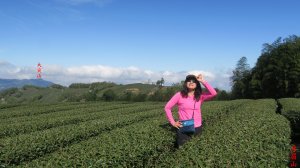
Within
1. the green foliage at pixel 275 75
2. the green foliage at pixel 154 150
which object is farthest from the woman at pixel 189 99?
the green foliage at pixel 275 75

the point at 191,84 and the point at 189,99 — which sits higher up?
the point at 191,84

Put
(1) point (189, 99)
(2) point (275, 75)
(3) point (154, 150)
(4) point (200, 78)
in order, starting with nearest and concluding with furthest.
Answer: (4) point (200, 78) < (1) point (189, 99) < (3) point (154, 150) < (2) point (275, 75)

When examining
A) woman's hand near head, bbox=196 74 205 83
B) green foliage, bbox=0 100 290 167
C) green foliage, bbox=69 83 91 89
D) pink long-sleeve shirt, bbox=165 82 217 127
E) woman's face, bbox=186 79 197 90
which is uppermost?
green foliage, bbox=69 83 91 89

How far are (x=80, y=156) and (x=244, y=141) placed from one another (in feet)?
11.9

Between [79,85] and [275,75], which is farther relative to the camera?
[79,85]

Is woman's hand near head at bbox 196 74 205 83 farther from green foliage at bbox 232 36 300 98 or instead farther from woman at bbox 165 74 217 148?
green foliage at bbox 232 36 300 98

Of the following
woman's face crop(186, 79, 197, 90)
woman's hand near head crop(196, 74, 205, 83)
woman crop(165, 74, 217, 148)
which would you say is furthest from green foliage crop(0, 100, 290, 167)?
woman's hand near head crop(196, 74, 205, 83)

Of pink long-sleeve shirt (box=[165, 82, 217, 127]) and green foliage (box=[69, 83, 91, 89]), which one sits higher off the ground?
green foliage (box=[69, 83, 91, 89])

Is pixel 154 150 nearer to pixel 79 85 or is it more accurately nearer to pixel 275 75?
pixel 275 75

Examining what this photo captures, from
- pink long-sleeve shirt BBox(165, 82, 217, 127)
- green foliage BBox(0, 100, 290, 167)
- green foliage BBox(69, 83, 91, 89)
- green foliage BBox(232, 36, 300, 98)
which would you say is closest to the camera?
green foliage BBox(0, 100, 290, 167)

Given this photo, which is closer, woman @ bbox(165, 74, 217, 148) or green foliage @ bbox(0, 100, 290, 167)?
green foliage @ bbox(0, 100, 290, 167)

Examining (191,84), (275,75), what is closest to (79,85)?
(275,75)

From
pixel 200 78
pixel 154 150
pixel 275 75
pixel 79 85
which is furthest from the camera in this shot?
pixel 79 85

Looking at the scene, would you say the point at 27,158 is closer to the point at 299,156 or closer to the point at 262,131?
the point at 262,131
